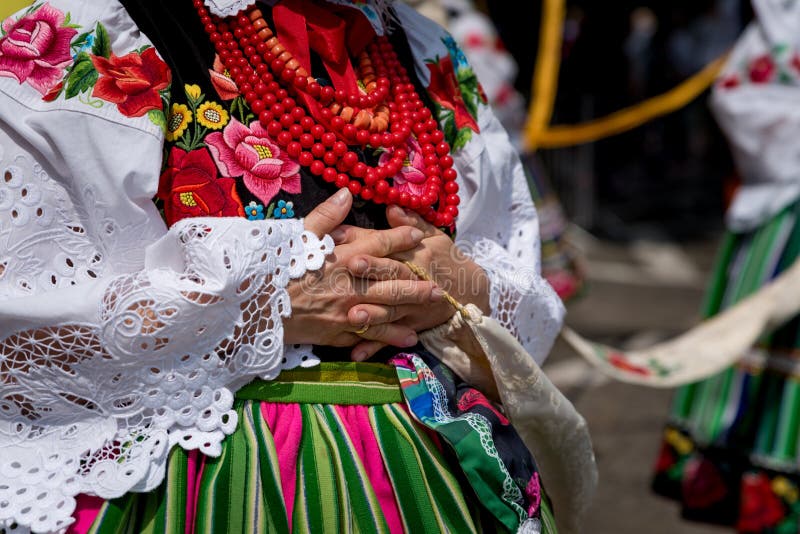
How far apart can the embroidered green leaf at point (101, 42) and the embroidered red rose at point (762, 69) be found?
8.21 ft

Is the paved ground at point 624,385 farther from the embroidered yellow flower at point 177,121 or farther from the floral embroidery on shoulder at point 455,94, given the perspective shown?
the embroidered yellow flower at point 177,121

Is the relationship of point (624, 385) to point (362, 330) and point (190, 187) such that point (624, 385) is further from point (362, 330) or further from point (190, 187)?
point (190, 187)

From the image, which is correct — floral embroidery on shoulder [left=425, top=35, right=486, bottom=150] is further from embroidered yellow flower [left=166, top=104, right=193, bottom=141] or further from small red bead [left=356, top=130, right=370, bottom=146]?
embroidered yellow flower [left=166, top=104, right=193, bottom=141]

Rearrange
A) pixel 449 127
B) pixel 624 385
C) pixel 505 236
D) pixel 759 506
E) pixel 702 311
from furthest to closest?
pixel 624 385 < pixel 702 311 < pixel 759 506 < pixel 505 236 < pixel 449 127

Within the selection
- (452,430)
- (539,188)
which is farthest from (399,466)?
(539,188)

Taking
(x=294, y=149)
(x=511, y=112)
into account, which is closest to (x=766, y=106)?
(x=511, y=112)

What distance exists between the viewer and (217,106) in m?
1.28

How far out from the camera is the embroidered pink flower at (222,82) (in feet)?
4.23

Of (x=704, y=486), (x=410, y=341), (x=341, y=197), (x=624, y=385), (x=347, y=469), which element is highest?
(x=341, y=197)

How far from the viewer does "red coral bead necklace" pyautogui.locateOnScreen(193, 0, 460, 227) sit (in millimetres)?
1312

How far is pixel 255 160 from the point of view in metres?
1.28

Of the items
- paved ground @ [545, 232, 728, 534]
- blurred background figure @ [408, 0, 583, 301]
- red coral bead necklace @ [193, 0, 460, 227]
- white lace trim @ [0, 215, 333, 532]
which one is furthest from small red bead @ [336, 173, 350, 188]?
blurred background figure @ [408, 0, 583, 301]

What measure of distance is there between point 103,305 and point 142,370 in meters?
0.10

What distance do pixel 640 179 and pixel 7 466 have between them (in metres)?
9.63
